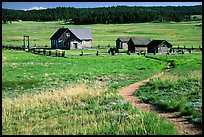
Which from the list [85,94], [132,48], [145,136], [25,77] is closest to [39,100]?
[85,94]

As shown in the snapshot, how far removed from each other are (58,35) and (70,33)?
9.34ft

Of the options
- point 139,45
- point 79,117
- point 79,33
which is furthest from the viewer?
point 79,33

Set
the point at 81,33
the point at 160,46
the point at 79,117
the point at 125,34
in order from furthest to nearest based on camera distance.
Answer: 1. the point at 125,34
2. the point at 81,33
3. the point at 160,46
4. the point at 79,117

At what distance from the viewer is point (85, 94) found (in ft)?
50.6

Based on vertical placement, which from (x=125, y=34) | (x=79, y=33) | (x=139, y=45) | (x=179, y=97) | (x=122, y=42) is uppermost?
(x=125, y=34)

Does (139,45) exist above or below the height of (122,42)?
below

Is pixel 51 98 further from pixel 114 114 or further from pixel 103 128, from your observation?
pixel 103 128

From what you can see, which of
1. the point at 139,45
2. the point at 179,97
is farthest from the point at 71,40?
the point at 179,97

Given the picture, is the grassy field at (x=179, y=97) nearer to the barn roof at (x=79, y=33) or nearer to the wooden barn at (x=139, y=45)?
the wooden barn at (x=139, y=45)

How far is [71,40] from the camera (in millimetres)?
71250

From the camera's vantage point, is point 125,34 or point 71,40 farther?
point 125,34

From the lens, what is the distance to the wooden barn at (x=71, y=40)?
7181 cm

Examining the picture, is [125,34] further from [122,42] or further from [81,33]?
[122,42]

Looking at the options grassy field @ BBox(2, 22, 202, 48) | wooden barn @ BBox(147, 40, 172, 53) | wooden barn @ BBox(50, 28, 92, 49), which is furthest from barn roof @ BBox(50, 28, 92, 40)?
wooden barn @ BBox(147, 40, 172, 53)
